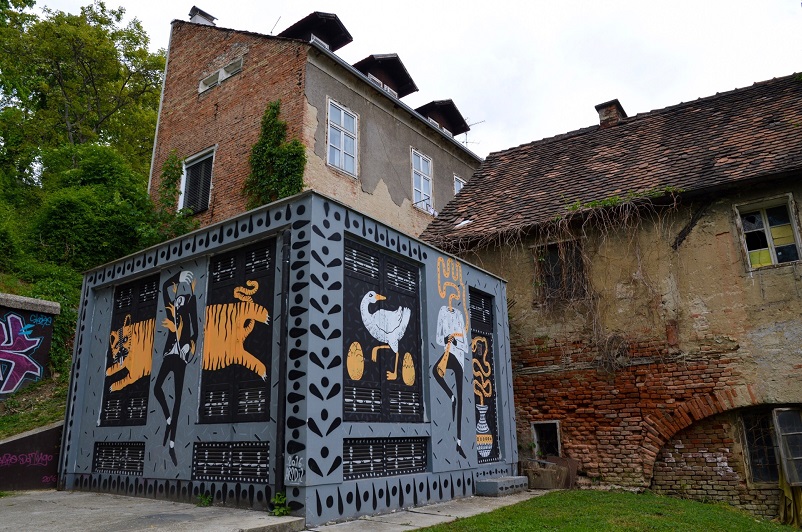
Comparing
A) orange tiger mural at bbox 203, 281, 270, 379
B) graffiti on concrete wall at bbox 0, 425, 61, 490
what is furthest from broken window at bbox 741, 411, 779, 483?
graffiti on concrete wall at bbox 0, 425, 61, 490

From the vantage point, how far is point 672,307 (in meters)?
9.79

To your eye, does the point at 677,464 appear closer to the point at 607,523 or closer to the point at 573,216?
the point at 607,523

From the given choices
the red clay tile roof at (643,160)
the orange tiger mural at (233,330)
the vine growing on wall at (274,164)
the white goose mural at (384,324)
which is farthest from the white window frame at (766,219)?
the vine growing on wall at (274,164)

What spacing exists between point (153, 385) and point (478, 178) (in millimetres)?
10186

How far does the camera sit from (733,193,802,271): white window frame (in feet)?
30.0

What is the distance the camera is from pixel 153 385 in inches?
305

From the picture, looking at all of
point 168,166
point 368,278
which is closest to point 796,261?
point 368,278

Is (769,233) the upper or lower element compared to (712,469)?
upper

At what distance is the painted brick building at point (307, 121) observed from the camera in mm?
13672

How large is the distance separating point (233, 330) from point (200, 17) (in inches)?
570

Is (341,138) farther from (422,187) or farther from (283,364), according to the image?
(283,364)

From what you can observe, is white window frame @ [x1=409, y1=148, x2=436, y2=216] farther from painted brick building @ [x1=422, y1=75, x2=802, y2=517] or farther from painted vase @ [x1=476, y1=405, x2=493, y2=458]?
painted vase @ [x1=476, y1=405, x2=493, y2=458]

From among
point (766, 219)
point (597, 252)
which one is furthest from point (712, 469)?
point (766, 219)

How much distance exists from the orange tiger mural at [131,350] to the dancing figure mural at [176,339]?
45 cm
